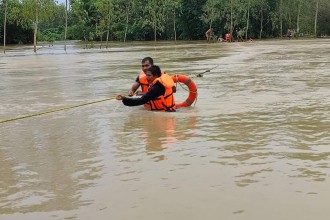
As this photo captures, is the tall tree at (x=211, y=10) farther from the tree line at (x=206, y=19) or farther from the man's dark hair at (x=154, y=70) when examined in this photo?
the man's dark hair at (x=154, y=70)

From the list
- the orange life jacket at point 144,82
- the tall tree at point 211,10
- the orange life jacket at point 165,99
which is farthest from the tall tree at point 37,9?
the orange life jacket at point 165,99

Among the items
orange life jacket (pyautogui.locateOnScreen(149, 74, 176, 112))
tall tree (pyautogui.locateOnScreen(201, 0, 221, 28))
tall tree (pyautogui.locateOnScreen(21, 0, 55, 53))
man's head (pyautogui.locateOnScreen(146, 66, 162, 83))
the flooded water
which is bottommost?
the flooded water

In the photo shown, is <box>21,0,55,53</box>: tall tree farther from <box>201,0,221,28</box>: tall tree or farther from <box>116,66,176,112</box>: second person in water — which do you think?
<box>116,66,176,112</box>: second person in water

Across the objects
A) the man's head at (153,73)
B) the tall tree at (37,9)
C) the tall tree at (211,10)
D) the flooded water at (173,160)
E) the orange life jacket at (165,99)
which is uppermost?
the tall tree at (211,10)

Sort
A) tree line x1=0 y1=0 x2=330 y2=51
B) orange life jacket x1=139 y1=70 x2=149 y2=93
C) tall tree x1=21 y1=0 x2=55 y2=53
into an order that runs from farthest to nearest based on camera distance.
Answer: tree line x1=0 y1=0 x2=330 y2=51, tall tree x1=21 y1=0 x2=55 y2=53, orange life jacket x1=139 y1=70 x2=149 y2=93

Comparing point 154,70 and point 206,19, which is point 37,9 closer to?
point 206,19

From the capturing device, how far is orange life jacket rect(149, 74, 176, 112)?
9.38m

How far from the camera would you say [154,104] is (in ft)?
31.8

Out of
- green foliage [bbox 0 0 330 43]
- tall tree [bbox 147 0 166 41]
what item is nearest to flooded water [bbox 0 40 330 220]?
green foliage [bbox 0 0 330 43]

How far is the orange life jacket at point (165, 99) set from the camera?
9383mm

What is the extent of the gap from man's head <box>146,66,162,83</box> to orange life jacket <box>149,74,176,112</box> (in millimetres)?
138

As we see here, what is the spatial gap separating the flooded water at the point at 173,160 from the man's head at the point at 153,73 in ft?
2.16

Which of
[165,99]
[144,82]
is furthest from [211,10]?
[165,99]

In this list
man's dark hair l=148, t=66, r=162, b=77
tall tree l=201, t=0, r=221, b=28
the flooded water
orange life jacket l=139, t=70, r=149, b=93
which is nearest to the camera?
the flooded water
